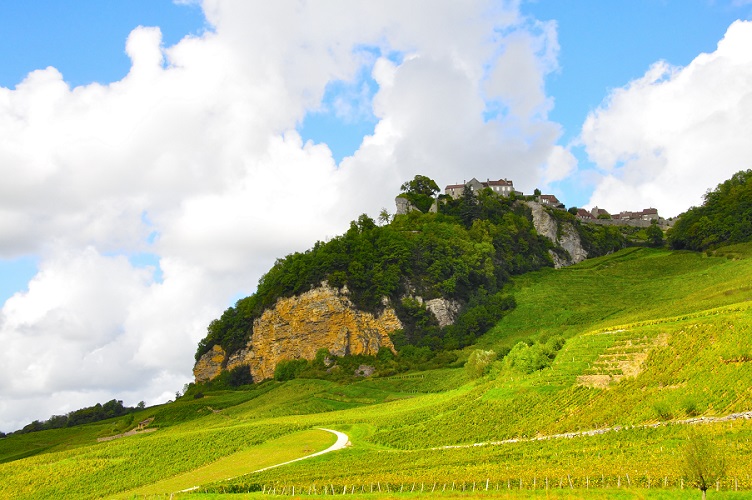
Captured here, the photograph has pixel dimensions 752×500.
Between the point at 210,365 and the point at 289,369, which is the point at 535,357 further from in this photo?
the point at 210,365

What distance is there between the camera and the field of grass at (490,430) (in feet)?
134

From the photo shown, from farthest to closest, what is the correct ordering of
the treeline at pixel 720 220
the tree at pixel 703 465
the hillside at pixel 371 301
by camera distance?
1. the treeline at pixel 720 220
2. the hillside at pixel 371 301
3. the tree at pixel 703 465

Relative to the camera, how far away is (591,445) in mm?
47344

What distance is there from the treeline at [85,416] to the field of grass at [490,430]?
34.2 meters

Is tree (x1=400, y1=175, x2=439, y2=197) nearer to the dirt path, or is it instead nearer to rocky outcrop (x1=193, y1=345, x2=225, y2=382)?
rocky outcrop (x1=193, y1=345, x2=225, y2=382)

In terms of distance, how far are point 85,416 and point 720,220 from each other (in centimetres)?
15656

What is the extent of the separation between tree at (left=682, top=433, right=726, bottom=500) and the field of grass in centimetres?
135

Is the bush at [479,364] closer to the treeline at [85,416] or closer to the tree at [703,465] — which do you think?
the tree at [703,465]

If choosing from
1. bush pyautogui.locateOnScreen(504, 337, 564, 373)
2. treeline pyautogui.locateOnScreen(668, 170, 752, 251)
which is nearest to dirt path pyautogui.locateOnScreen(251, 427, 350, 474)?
bush pyautogui.locateOnScreen(504, 337, 564, 373)

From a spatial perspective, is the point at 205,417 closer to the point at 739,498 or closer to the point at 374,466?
the point at 374,466

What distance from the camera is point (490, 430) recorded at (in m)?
61.1

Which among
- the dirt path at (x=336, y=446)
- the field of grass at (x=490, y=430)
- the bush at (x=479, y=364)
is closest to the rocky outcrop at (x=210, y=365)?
the field of grass at (x=490, y=430)

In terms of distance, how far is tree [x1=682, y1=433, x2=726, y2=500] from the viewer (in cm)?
3066

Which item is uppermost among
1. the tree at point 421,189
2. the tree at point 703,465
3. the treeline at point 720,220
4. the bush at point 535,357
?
the tree at point 421,189
